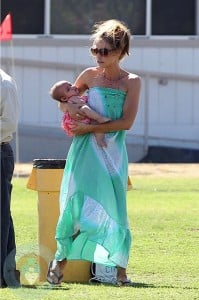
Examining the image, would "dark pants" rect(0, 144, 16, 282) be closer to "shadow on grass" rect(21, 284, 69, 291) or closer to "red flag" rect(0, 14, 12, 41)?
"shadow on grass" rect(21, 284, 69, 291)

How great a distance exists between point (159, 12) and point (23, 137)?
384 cm

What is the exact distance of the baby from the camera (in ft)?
26.0

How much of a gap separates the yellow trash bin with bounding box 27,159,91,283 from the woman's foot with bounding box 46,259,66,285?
33cm

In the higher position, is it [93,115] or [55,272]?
[93,115]

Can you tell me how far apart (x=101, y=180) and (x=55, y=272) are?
0.72m

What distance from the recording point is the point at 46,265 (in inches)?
328

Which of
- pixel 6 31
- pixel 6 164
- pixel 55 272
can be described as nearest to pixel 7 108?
pixel 6 164

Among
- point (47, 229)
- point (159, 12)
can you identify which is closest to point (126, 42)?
point (47, 229)

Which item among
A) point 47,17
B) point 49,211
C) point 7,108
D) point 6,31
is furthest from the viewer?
point 47,17

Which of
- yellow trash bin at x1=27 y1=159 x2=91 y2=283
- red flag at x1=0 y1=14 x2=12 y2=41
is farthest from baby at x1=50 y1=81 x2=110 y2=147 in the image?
red flag at x1=0 y1=14 x2=12 y2=41

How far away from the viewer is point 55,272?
Result: 26.1ft

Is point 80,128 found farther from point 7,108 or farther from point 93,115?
point 7,108

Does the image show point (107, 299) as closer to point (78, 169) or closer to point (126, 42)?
point (78, 169)

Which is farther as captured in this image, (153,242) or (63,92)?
(153,242)
